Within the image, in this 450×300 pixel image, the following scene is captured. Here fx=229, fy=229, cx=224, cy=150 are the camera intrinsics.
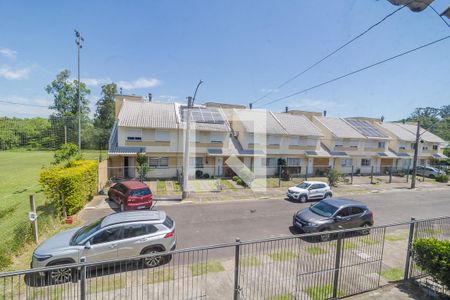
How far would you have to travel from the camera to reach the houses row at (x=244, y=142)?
928 inches

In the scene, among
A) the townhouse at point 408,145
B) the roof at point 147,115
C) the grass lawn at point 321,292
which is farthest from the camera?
the townhouse at point 408,145

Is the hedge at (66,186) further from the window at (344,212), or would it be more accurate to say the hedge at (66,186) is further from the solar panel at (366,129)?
the solar panel at (366,129)

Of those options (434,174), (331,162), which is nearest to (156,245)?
(331,162)

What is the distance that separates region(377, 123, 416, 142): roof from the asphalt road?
17982mm

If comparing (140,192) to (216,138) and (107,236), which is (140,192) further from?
(216,138)

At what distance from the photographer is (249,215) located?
14.2 m

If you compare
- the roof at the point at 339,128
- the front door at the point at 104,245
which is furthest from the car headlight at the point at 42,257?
the roof at the point at 339,128

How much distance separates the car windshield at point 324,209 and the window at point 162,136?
54.6ft

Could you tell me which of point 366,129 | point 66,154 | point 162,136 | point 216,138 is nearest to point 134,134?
point 162,136

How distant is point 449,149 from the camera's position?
1817 inches

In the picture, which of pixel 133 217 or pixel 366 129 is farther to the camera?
pixel 366 129

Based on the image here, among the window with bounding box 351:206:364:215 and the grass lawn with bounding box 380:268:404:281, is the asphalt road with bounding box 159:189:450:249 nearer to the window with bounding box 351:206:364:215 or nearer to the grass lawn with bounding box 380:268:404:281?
the window with bounding box 351:206:364:215

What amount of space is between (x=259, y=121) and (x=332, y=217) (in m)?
19.5

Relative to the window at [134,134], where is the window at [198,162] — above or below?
below
